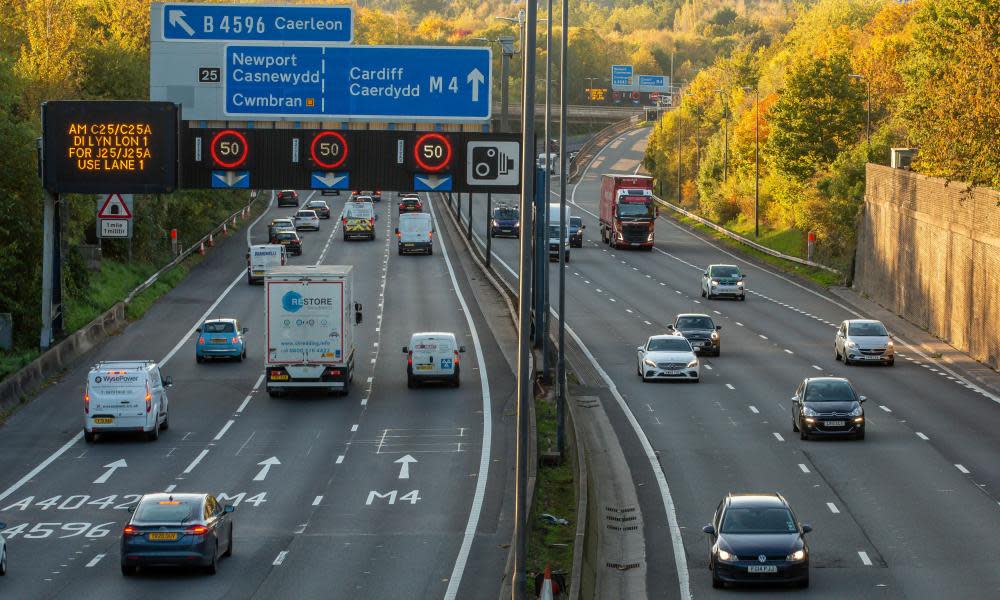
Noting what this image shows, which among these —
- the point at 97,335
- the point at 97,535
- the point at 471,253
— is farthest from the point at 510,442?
the point at 471,253

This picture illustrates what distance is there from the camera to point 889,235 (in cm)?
6988

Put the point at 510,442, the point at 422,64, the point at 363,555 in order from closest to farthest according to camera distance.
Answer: the point at 363,555 < the point at 422,64 < the point at 510,442

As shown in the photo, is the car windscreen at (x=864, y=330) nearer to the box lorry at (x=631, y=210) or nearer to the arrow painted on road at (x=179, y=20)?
the arrow painted on road at (x=179, y=20)

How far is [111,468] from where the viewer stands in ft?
117

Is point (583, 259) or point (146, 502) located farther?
point (583, 259)

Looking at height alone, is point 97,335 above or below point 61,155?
below

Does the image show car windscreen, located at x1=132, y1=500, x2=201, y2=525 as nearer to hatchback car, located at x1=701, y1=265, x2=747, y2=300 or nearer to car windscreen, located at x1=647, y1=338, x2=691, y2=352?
car windscreen, located at x1=647, y1=338, x2=691, y2=352

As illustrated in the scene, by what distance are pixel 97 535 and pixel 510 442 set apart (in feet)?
41.9

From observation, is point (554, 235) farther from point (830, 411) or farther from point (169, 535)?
point (169, 535)

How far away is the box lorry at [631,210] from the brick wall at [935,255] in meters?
19.3

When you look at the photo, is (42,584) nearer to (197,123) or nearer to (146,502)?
(146,502)

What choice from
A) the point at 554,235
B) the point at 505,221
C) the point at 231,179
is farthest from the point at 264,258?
the point at 231,179

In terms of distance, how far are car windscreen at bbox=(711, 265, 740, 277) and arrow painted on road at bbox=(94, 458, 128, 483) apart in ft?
133

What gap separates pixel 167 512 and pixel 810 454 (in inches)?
688
